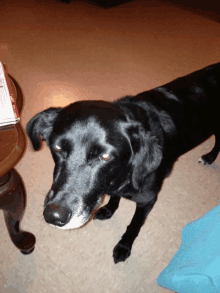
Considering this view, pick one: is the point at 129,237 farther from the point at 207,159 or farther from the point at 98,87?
the point at 98,87

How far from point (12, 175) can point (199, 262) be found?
94 centimetres

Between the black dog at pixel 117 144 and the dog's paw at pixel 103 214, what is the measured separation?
0.22m

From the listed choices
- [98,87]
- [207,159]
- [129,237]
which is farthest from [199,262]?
[98,87]

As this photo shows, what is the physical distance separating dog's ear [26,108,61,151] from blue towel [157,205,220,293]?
0.94 meters

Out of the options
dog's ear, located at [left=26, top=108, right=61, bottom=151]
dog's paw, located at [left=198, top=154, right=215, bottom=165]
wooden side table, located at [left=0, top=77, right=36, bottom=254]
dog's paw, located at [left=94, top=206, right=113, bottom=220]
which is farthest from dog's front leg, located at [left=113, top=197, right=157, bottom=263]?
dog's paw, located at [left=198, top=154, right=215, bottom=165]

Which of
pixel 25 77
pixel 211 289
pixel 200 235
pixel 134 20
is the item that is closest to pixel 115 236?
pixel 200 235

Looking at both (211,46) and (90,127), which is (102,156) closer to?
(90,127)

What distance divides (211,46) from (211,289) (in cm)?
481

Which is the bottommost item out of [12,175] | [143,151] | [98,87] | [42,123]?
[98,87]

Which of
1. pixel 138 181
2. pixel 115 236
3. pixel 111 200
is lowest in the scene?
pixel 115 236

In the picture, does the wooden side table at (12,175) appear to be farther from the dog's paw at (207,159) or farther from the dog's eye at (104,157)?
the dog's paw at (207,159)

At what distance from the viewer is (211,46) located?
4.37m

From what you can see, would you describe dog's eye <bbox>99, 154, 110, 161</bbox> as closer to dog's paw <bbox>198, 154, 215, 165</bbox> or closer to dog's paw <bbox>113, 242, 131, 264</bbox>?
dog's paw <bbox>113, 242, 131, 264</bbox>

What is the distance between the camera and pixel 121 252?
4.82 ft
